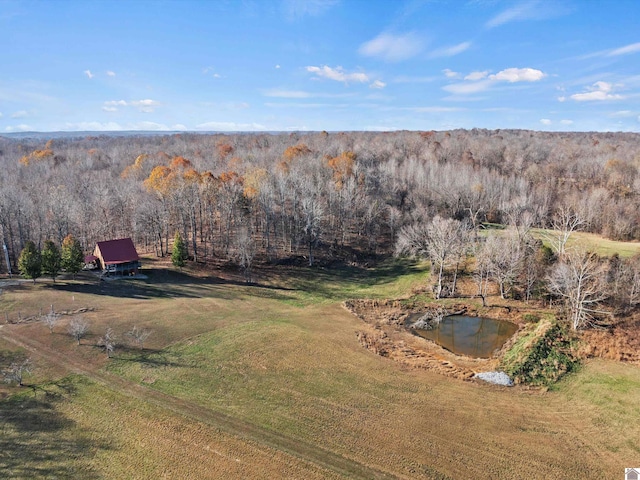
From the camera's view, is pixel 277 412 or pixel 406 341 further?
pixel 406 341

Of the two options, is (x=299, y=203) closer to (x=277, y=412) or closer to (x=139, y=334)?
(x=139, y=334)

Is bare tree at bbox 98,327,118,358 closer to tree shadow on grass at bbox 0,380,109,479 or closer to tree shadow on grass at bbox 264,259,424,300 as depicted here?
tree shadow on grass at bbox 0,380,109,479

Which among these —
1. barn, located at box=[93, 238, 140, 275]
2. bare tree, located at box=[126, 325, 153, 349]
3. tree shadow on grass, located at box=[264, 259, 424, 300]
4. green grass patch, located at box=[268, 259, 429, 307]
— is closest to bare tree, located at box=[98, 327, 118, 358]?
bare tree, located at box=[126, 325, 153, 349]

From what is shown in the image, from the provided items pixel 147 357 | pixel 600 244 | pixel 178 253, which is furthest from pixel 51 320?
pixel 600 244

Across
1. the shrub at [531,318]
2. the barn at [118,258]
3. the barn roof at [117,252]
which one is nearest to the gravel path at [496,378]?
the shrub at [531,318]

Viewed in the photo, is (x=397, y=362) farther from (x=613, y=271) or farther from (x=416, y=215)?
(x=416, y=215)

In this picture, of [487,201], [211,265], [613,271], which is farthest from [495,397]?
[487,201]
